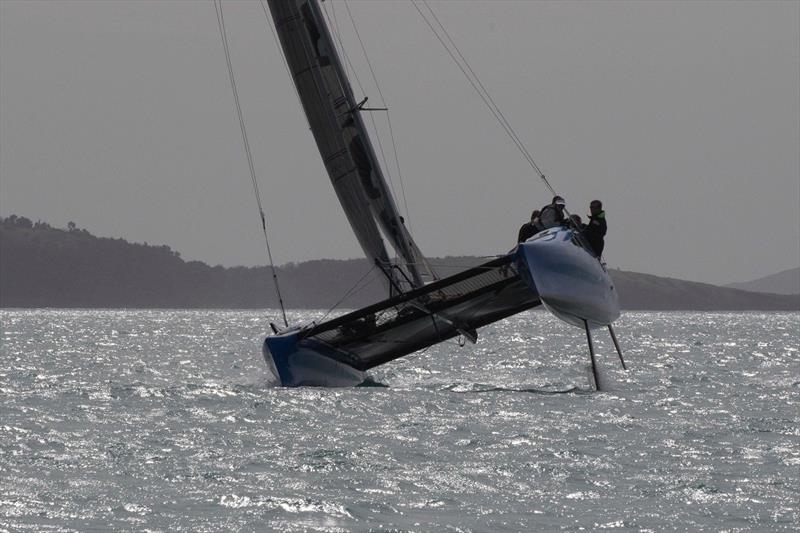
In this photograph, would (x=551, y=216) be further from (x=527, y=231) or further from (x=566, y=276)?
(x=566, y=276)

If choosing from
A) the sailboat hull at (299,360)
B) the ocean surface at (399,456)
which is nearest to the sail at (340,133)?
the sailboat hull at (299,360)

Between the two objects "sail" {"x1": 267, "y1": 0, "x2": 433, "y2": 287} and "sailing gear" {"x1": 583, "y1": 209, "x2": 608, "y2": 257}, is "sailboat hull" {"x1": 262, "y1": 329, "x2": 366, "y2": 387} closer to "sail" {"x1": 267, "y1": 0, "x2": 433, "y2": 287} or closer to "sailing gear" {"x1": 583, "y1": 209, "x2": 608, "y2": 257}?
"sail" {"x1": 267, "y1": 0, "x2": 433, "y2": 287}

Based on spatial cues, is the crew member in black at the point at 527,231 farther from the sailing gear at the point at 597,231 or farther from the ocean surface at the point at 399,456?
the ocean surface at the point at 399,456

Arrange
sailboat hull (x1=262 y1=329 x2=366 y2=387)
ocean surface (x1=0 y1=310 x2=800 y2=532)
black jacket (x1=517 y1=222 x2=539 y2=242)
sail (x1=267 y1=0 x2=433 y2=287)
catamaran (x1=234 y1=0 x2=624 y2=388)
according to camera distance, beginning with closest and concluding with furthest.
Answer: ocean surface (x1=0 y1=310 x2=800 y2=532) < catamaran (x1=234 y1=0 x2=624 y2=388) < black jacket (x1=517 y1=222 x2=539 y2=242) < sailboat hull (x1=262 y1=329 x2=366 y2=387) < sail (x1=267 y1=0 x2=433 y2=287)

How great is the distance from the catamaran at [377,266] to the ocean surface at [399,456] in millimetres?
652

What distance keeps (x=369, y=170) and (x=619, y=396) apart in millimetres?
4933

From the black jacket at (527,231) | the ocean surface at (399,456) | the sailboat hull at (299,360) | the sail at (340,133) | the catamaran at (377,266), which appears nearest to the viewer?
the ocean surface at (399,456)

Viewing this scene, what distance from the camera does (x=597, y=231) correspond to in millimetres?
20281

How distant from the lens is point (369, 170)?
2145 cm

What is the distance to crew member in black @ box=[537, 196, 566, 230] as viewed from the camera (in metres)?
20.0

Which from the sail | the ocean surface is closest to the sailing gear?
the ocean surface

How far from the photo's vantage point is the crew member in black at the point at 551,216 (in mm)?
20031

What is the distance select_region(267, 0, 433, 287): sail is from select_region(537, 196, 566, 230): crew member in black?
86.3 inches

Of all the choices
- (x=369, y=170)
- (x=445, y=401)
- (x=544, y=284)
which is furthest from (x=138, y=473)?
(x=369, y=170)
